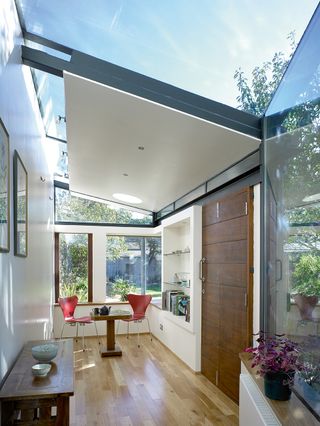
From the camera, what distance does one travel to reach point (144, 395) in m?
4.32

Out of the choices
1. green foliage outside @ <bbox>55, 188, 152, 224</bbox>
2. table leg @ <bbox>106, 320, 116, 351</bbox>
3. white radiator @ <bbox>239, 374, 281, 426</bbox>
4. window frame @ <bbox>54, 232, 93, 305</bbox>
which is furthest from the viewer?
green foliage outside @ <bbox>55, 188, 152, 224</bbox>

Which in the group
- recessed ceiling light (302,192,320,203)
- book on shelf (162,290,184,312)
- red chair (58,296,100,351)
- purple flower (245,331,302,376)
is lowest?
red chair (58,296,100,351)

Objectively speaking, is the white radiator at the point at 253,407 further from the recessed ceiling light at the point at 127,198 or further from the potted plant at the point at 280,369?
the recessed ceiling light at the point at 127,198

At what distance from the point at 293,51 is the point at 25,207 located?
2.47 metres

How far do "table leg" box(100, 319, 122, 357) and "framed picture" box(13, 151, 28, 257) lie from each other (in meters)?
3.39

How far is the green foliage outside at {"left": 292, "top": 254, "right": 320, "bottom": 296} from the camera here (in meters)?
1.73

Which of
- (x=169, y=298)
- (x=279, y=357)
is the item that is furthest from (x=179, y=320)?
(x=279, y=357)

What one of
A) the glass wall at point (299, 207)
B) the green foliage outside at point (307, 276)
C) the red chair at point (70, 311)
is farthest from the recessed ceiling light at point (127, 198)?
the green foliage outside at point (307, 276)

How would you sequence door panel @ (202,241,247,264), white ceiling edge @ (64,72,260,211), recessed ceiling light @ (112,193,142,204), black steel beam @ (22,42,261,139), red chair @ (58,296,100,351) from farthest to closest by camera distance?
1. recessed ceiling light @ (112,193,142,204)
2. red chair @ (58,296,100,351)
3. door panel @ (202,241,247,264)
4. white ceiling edge @ (64,72,260,211)
5. black steel beam @ (22,42,261,139)

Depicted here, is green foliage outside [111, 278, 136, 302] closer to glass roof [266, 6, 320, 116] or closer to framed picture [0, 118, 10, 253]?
framed picture [0, 118, 10, 253]

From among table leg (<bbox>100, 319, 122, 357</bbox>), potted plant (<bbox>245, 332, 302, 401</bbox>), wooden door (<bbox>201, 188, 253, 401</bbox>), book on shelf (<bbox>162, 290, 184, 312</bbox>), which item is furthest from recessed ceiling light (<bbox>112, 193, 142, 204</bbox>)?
potted plant (<bbox>245, 332, 302, 401</bbox>)

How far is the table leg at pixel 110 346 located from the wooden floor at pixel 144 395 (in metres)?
0.12

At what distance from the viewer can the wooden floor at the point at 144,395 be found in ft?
12.0

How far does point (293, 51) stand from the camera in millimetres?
2531
